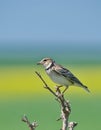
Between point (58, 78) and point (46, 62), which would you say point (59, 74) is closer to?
point (58, 78)

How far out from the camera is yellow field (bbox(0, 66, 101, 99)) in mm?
27688


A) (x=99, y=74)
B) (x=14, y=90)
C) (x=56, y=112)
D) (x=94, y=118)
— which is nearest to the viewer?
(x=94, y=118)

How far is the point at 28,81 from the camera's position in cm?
3438

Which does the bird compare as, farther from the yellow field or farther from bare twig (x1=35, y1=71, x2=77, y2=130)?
the yellow field

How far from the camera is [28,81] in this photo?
34.4m

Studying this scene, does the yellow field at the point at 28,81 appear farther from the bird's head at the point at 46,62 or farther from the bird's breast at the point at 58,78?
the bird's head at the point at 46,62

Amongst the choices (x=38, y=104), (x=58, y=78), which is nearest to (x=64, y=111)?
(x=58, y=78)

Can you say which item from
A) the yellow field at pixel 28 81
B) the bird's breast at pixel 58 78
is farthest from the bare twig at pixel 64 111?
the yellow field at pixel 28 81

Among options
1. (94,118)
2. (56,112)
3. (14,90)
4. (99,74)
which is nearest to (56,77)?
(94,118)

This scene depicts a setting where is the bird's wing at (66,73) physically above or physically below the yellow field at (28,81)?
above

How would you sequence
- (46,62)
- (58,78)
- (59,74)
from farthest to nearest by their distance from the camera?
1. (59,74)
2. (58,78)
3. (46,62)

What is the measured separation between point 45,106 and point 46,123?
17.9 ft

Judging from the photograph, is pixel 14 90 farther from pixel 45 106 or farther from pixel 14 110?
pixel 14 110

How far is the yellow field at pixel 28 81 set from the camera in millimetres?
27688
